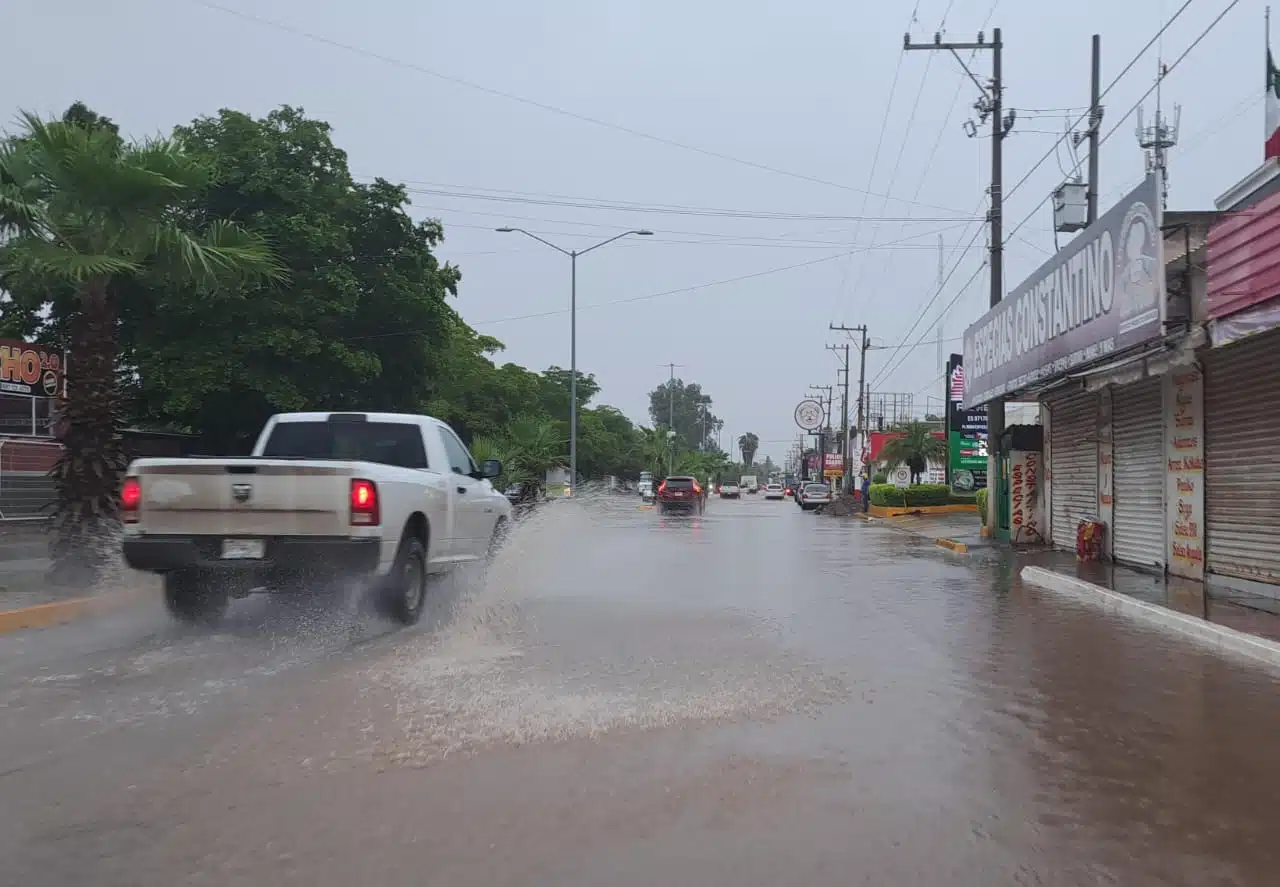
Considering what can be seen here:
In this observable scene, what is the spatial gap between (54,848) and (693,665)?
14.4ft

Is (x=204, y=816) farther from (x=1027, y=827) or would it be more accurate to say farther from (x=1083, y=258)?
(x=1083, y=258)

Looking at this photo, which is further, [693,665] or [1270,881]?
[693,665]

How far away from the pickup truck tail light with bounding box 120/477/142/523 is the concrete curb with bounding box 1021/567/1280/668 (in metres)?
8.65

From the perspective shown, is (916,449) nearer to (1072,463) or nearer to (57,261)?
(1072,463)

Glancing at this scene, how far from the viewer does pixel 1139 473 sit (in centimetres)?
1598

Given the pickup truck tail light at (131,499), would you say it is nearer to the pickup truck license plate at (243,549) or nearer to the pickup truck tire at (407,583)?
the pickup truck license plate at (243,549)

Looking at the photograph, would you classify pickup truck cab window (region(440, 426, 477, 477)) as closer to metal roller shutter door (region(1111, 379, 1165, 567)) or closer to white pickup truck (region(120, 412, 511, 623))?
white pickup truck (region(120, 412, 511, 623))

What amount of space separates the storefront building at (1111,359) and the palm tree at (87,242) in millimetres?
10900

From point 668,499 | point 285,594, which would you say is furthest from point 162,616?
point 668,499

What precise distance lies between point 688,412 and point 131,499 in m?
170

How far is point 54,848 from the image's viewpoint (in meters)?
4.01

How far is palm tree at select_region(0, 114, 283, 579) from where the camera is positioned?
11109 millimetres

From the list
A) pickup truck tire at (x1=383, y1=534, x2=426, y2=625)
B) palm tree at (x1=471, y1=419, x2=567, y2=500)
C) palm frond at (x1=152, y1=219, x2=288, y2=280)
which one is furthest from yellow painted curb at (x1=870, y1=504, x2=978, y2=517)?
pickup truck tire at (x1=383, y1=534, x2=426, y2=625)

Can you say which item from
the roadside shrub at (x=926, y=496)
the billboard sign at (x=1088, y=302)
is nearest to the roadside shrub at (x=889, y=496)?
the roadside shrub at (x=926, y=496)
